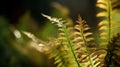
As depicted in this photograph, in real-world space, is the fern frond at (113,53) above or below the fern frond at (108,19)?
below

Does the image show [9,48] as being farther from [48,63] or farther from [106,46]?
[106,46]

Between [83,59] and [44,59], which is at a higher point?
[83,59]

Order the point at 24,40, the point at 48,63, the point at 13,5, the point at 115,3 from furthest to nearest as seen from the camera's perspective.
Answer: the point at 13,5
the point at 24,40
the point at 48,63
the point at 115,3

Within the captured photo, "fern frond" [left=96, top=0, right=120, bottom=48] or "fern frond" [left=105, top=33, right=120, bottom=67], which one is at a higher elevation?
"fern frond" [left=96, top=0, right=120, bottom=48]

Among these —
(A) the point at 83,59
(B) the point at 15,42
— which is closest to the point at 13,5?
(B) the point at 15,42
